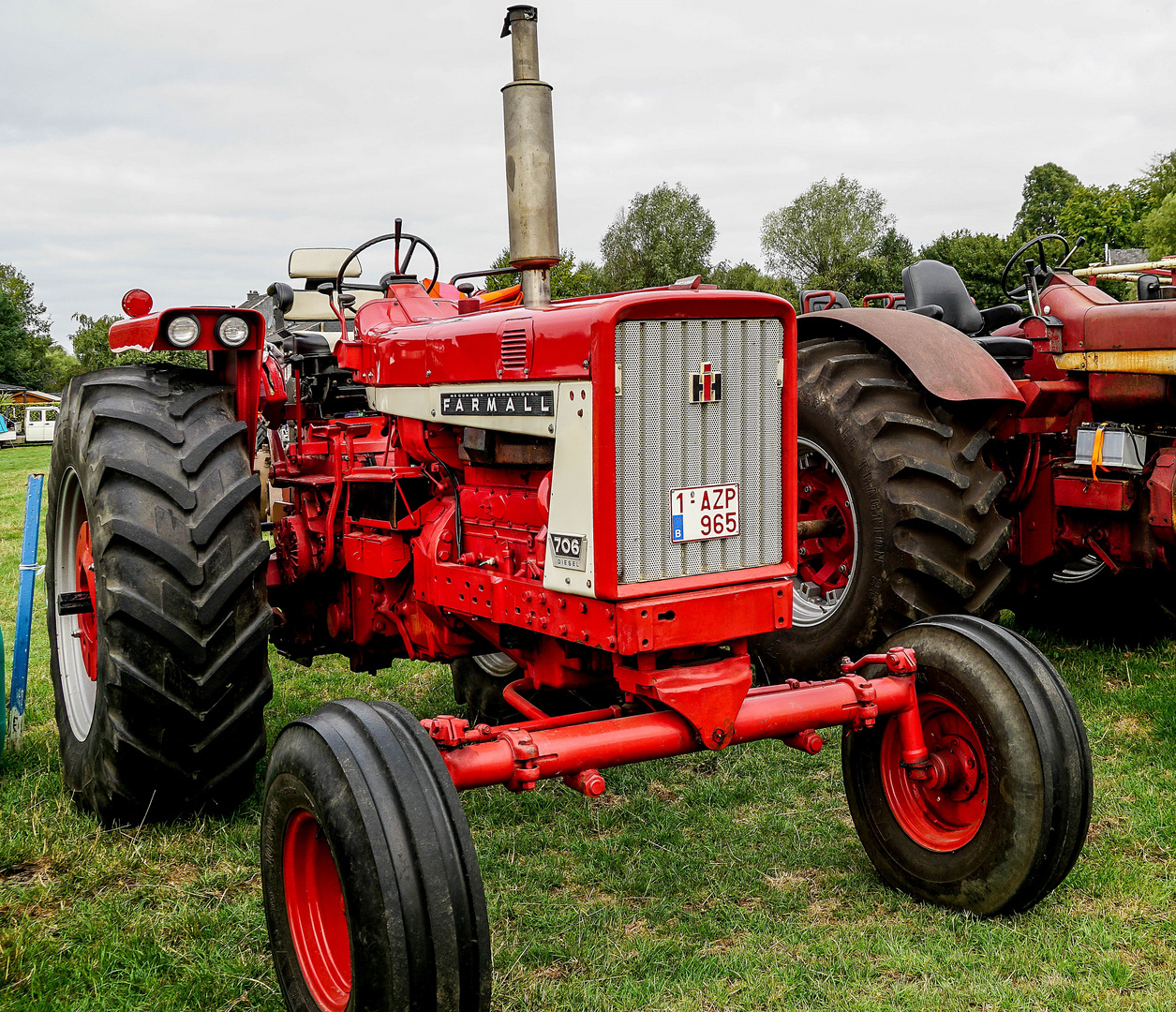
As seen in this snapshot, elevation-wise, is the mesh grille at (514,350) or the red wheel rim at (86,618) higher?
the mesh grille at (514,350)

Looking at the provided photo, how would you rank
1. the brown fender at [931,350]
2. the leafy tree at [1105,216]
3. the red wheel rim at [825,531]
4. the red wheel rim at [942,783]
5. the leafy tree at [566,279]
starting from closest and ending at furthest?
the red wheel rim at [942,783], the brown fender at [931,350], the red wheel rim at [825,531], the leafy tree at [566,279], the leafy tree at [1105,216]

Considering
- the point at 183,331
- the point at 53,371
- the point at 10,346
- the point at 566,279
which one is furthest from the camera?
the point at 53,371

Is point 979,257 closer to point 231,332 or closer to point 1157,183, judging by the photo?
point 1157,183

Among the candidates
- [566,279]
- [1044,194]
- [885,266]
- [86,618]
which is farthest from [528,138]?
[1044,194]

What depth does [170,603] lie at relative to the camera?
3.11m

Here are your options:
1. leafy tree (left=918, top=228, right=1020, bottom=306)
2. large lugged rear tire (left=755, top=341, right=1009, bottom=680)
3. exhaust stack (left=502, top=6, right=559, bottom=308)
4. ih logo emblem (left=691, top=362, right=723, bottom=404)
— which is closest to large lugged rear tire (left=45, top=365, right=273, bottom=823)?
exhaust stack (left=502, top=6, right=559, bottom=308)

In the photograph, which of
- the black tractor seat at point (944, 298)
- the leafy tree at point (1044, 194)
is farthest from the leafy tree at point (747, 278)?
the black tractor seat at point (944, 298)

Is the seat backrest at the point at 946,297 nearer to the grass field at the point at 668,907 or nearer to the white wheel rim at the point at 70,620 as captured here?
the grass field at the point at 668,907

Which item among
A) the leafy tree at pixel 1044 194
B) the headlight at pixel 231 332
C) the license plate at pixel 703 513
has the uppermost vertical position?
the leafy tree at pixel 1044 194

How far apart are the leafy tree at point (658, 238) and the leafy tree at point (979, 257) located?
11.8 m

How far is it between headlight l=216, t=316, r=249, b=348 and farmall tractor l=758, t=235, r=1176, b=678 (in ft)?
6.99

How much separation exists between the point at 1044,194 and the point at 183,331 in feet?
179

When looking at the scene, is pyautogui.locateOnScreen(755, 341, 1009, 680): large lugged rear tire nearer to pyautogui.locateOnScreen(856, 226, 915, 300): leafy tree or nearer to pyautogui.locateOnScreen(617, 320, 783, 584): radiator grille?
pyautogui.locateOnScreen(617, 320, 783, 584): radiator grille

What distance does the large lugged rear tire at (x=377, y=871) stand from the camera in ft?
6.79
